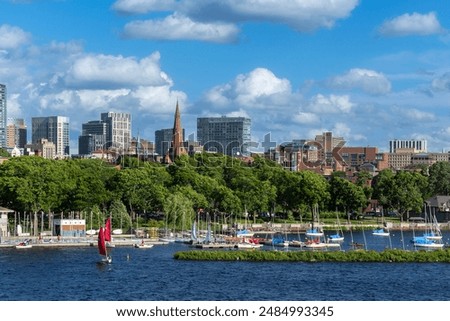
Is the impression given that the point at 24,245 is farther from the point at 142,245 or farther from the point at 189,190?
the point at 189,190

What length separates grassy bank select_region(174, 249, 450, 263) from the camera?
81312 millimetres

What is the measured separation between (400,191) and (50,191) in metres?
73.0

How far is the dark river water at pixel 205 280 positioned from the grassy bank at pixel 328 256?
6.13 feet

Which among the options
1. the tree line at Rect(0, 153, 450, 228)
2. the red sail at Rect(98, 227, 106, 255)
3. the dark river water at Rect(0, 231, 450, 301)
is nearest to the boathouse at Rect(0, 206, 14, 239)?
the tree line at Rect(0, 153, 450, 228)

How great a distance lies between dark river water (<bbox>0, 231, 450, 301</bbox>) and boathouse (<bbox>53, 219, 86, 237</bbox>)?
779 inches

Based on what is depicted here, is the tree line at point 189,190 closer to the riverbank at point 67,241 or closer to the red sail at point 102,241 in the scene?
the riverbank at point 67,241

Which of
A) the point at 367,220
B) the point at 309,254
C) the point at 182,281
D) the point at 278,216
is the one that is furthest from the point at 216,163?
the point at 182,281

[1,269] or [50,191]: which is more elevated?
[50,191]

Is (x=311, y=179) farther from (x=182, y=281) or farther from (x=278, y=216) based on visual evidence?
(x=182, y=281)

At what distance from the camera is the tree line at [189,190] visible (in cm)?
11212

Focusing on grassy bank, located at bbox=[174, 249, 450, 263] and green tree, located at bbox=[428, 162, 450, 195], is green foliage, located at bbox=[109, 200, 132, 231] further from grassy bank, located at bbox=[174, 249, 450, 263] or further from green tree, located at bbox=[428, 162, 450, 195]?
green tree, located at bbox=[428, 162, 450, 195]

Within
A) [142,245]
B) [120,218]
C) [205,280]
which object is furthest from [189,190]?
[205,280]

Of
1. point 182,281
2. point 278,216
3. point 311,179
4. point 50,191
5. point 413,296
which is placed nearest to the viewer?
point 413,296

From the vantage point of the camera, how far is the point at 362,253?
82.1 meters
